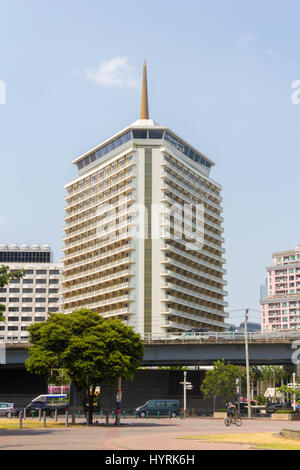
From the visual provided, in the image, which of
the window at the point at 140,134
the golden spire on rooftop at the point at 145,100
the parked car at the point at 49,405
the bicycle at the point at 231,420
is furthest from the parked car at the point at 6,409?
the golden spire on rooftop at the point at 145,100

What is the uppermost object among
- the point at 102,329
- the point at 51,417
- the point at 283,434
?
the point at 102,329

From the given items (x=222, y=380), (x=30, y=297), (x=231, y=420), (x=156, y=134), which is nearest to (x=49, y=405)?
(x=222, y=380)

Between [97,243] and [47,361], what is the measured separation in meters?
87.0

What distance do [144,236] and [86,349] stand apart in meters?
75.7

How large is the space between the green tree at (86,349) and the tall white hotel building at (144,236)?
66611 mm

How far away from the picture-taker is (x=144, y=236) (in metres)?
120

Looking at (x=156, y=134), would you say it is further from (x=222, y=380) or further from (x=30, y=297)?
(x=30, y=297)

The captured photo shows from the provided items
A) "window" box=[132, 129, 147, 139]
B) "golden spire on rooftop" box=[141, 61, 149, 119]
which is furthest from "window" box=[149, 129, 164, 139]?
"golden spire on rooftop" box=[141, 61, 149, 119]

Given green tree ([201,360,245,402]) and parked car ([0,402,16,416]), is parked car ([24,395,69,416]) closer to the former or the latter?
parked car ([0,402,16,416])

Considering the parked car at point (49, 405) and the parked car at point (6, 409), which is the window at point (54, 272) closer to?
the parked car at point (49, 405)

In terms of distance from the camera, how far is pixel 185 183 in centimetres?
13375

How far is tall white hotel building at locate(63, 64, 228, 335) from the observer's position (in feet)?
388
